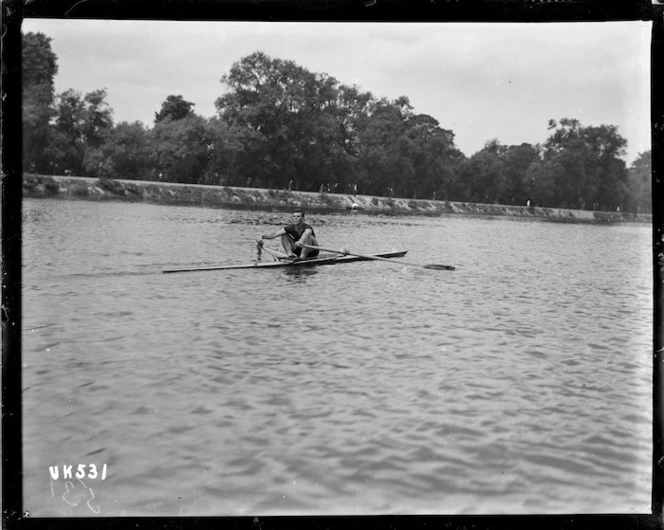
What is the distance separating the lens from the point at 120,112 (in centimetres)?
618

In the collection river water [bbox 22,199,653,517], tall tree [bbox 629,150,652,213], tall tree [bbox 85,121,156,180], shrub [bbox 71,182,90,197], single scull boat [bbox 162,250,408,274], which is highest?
tall tree [bbox 85,121,156,180]

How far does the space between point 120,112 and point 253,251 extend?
912cm

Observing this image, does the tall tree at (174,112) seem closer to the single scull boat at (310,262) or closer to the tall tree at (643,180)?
the tall tree at (643,180)

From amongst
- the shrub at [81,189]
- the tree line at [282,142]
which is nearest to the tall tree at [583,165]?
the tree line at [282,142]

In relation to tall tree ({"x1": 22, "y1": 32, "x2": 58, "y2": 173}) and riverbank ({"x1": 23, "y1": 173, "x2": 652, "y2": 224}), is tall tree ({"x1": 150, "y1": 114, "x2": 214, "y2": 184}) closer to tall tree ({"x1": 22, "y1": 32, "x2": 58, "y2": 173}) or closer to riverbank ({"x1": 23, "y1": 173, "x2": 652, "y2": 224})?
riverbank ({"x1": 23, "y1": 173, "x2": 652, "y2": 224})

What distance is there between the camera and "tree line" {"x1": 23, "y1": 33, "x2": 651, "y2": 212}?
5652 millimetres

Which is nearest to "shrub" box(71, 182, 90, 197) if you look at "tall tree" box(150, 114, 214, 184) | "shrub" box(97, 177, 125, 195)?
"shrub" box(97, 177, 125, 195)

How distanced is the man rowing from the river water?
1.79 feet

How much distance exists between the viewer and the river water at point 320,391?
4594 millimetres

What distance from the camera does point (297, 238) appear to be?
14414 mm

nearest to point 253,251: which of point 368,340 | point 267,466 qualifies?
point 368,340

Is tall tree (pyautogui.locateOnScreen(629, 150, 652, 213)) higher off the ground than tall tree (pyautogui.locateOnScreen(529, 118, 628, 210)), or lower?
lower

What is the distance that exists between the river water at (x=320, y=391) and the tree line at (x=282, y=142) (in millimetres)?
1065

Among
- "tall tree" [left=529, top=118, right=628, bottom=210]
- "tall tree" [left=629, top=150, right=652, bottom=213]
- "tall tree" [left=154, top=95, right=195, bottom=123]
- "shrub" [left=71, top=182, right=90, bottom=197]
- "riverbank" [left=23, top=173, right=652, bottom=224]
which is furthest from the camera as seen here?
"shrub" [left=71, top=182, right=90, bottom=197]
